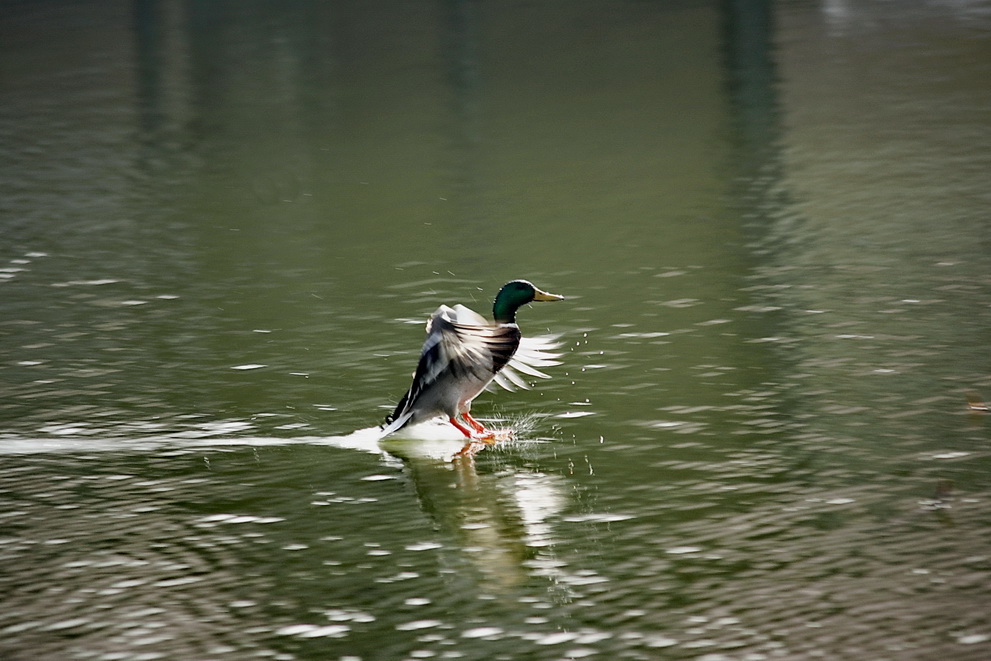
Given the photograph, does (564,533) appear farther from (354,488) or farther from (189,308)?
(189,308)

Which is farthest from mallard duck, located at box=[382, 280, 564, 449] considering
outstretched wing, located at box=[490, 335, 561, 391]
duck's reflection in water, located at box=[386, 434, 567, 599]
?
outstretched wing, located at box=[490, 335, 561, 391]

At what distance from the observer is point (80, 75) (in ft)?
94.6

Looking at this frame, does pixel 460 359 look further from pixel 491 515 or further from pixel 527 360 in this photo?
pixel 491 515

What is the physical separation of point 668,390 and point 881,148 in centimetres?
838

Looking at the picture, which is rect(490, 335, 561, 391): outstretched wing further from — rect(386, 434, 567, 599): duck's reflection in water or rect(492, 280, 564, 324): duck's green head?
rect(386, 434, 567, 599): duck's reflection in water

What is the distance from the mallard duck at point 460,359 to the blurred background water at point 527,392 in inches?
10.7

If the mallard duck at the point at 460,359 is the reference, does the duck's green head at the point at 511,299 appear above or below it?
above

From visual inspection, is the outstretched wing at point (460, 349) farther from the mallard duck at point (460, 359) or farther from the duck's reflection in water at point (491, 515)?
the duck's reflection in water at point (491, 515)

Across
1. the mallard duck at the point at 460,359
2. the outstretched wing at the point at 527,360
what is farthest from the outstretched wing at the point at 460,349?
the outstretched wing at the point at 527,360

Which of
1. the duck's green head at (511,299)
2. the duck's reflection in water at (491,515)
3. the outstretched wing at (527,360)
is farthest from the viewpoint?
the outstretched wing at (527,360)

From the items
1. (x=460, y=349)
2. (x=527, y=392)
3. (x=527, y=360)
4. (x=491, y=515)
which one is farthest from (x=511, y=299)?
(x=491, y=515)

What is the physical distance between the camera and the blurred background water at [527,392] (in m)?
7.04

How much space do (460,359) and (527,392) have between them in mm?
1290

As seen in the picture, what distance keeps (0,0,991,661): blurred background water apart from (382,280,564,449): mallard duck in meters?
0.27
